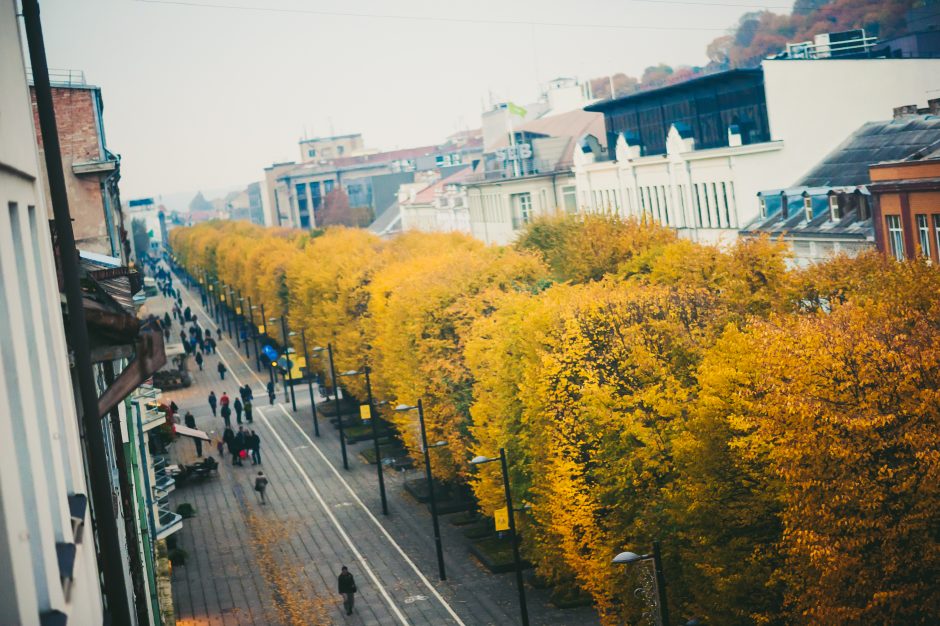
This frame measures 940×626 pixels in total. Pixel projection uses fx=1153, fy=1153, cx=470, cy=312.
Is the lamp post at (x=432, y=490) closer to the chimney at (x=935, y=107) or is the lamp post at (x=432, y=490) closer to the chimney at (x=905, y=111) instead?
the chimney at (x=935, y=107)

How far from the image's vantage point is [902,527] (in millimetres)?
20938

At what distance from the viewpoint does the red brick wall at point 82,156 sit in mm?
37500

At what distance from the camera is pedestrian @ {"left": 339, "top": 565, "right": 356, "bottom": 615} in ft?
122

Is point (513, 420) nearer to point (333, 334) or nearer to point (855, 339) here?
point (855, 339)

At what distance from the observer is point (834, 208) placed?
4941 centimetres

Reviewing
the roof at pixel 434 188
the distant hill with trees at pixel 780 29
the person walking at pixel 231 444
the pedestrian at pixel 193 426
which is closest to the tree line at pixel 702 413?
the person walking at pixel 231 444

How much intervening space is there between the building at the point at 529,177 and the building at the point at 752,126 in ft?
47.3

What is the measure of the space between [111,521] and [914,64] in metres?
59.7

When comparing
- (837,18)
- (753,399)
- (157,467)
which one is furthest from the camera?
(837,18)

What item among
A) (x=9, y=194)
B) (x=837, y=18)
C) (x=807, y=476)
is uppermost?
(x=837, y=18)

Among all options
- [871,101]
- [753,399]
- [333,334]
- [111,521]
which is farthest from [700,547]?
[333,334]

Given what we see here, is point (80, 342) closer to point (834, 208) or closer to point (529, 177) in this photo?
point (834, 208)

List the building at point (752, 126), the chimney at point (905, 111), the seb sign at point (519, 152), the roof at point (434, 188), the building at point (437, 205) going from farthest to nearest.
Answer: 1. the roof at point (434, 188)
2. the building at point (437, 205)
3. the seb sign at point (519, 152)
4. the building at point (752, 126)
5. the chimney at point (905, 111)

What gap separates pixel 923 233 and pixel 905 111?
15.0 metres
